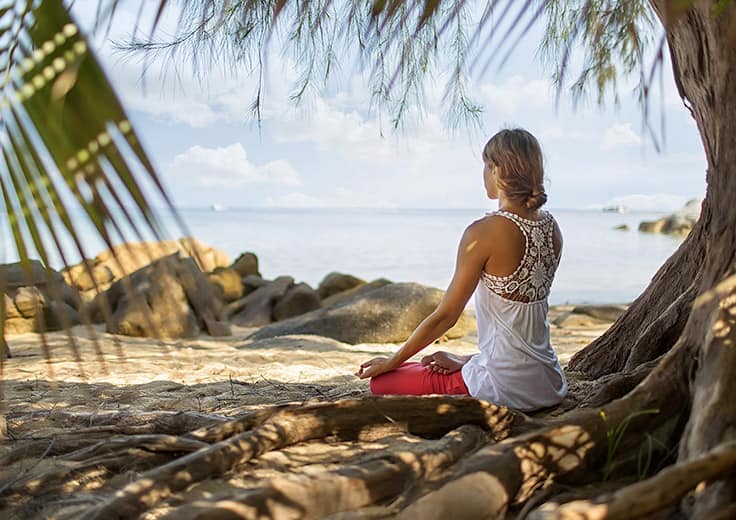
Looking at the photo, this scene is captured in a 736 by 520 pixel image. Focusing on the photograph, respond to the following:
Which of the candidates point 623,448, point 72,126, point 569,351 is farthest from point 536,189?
point 569,351

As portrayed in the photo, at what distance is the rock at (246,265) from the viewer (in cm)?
1264

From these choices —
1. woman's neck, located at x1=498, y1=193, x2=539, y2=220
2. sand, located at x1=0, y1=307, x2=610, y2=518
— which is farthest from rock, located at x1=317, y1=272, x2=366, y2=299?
woman's neck, located at x1=498, y1=193, x2=539, y2=220

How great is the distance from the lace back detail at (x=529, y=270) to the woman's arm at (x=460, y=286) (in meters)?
0.09

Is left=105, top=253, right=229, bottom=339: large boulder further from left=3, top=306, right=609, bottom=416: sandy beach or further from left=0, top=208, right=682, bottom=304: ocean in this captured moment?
left=0, top=208, right=682, bottom=304: ocean

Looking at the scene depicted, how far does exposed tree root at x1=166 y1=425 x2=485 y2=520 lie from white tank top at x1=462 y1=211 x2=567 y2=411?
0.79 m

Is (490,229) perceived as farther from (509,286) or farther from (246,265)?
(246,265)

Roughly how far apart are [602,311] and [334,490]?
8.44 m

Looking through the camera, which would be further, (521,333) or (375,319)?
(375,319)

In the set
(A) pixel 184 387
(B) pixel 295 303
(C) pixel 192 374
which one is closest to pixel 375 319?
(B) pixel 295 303

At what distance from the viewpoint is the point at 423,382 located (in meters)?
3.14

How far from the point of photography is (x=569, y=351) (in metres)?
6.18

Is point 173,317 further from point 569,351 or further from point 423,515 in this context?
point 423,515

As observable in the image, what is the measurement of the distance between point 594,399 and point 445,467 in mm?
730

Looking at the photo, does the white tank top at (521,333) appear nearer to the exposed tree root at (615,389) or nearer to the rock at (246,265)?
the exposed tree root at (615,389)
